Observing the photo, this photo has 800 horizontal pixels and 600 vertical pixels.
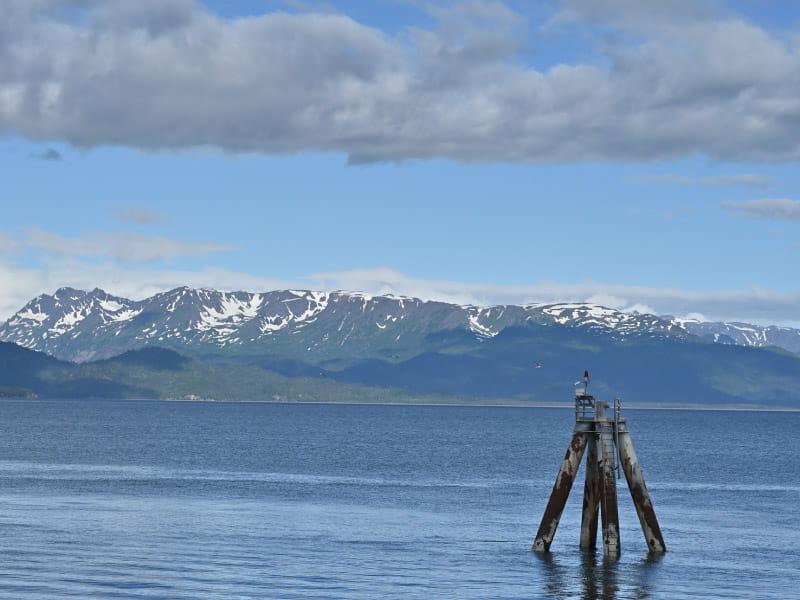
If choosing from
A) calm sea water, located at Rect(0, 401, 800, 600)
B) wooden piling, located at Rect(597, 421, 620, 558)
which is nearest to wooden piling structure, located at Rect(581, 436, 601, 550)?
wooden piling, located at Rect(597, 421, 620, 558)

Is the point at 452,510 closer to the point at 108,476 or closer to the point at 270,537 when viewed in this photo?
the point at 270,537

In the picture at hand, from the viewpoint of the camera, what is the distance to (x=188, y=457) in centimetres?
14150

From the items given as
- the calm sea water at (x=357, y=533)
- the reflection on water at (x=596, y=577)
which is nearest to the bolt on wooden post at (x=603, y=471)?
the reflection on water at (x=596, y=577)

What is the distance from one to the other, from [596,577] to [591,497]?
4892 mm

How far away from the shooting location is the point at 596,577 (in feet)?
191

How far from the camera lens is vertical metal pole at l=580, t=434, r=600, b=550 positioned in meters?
61.3

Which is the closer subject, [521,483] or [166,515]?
[166,515]

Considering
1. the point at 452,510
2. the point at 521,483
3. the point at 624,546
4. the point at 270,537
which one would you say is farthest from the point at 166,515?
the point at 521,483

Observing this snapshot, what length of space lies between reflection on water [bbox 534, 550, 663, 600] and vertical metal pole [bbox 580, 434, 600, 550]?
2.31 feet

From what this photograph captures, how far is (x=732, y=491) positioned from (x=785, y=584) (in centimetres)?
4947

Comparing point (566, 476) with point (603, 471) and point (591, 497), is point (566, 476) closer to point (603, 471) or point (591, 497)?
point (603, 471)

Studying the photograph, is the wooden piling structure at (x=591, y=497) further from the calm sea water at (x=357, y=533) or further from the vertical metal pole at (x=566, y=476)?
the calm sea water at (x=357, y=533)

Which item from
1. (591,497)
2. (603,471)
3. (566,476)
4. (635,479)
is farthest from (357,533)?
(635,479)

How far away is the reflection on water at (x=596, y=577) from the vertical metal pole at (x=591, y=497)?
705 millimetres
